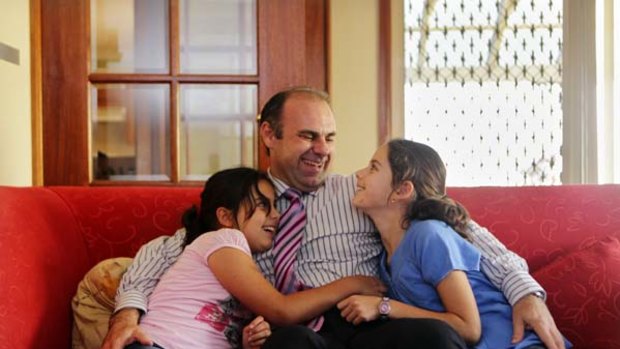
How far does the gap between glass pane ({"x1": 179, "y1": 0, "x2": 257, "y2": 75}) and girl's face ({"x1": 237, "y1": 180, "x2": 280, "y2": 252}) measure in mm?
1048

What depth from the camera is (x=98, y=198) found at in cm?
212

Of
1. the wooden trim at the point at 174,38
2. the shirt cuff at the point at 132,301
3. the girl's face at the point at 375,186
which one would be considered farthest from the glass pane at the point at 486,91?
the shirt cuff at the point at 132,301

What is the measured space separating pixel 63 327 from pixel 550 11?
4347mm

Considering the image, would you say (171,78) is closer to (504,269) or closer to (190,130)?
(190,130)

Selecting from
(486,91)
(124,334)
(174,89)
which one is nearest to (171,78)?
(174,89)

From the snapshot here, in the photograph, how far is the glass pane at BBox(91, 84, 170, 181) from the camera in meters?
2.73

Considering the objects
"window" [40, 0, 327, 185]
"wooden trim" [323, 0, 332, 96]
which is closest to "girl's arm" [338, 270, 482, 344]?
"window" [40, 0, 327, 185]

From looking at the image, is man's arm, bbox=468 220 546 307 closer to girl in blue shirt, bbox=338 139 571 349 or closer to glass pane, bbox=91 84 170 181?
girl in blue shirt, bbox=338 139 571 349

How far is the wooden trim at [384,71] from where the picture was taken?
3.42 metres

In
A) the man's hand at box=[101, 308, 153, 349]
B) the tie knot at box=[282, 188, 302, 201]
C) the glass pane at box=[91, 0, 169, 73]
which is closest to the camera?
the man's hand at box=[101, 308, 153, 349]

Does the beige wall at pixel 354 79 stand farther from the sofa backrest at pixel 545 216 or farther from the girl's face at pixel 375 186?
the girl's face at pixel 375 186

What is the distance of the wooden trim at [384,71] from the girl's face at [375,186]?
156 centimetres

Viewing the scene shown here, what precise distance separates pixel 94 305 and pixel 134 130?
41.9 inches

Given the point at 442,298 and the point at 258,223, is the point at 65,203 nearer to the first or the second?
the point at 258,223
